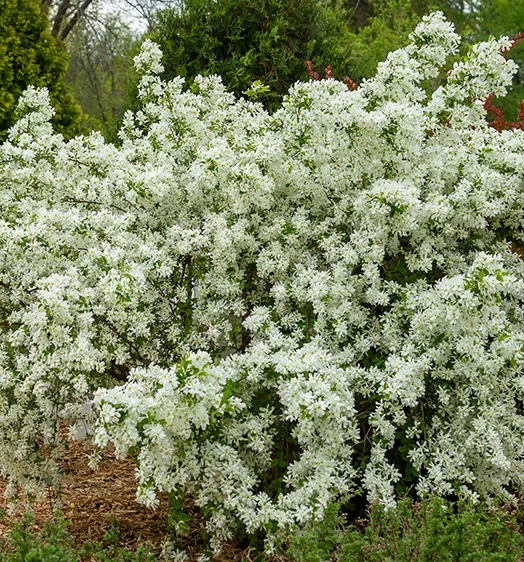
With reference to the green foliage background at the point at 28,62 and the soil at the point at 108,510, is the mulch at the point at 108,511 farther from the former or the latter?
the green foliage background at the point at 28,62

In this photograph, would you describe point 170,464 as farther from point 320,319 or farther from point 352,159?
point 352,159

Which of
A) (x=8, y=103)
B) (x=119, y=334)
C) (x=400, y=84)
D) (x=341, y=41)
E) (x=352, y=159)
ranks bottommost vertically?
(x=119, y=334)

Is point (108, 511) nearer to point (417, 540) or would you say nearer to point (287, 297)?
point (287, 297)

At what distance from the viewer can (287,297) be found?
3.85 m

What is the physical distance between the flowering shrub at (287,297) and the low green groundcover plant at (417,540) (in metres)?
0.28

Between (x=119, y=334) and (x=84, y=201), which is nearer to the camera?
(x=119, y=334)

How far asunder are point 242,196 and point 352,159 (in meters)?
0.57

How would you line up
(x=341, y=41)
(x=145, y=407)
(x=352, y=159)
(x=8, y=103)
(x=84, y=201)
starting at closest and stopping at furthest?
(x=145, y=407) → (x=352, y=159) → (x=84, y=201) → (x=8, y=103) → (x=341, y=41)

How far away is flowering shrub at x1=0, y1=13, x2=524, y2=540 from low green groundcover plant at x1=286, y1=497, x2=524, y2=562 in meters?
0.28

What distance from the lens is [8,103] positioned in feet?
23.5

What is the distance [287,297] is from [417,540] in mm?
1267

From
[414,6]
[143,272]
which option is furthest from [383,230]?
[414,6]

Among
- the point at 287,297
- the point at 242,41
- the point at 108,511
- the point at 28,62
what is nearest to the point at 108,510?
the point at 108,511

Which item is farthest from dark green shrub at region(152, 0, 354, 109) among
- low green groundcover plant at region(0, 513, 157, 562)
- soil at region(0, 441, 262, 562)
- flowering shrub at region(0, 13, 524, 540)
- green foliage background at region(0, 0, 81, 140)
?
low green groundcover plant at region(0, 513, 157, 562)
